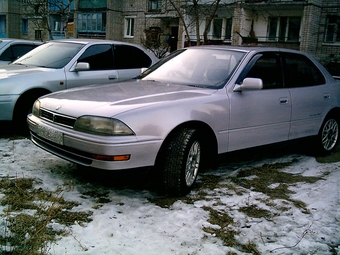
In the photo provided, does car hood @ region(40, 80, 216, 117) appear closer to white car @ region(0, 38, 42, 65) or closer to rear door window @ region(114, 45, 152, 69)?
rear door window @ region(114, 45, 152, 69)

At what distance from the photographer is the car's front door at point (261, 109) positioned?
4.45 meters

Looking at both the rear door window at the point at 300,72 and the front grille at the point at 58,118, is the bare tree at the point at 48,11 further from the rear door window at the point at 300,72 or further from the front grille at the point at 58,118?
the front grille at the point at 58,118

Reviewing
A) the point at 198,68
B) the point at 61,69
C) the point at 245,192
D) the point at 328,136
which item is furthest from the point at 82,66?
the point at 328,136

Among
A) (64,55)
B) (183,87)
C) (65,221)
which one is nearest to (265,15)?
(64,55)

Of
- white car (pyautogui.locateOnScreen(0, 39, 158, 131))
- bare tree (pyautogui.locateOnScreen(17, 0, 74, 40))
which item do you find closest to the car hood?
white car (pyautogui.locateOnScreen(0, 39, 158, 131))

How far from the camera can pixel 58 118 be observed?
13.0 ft

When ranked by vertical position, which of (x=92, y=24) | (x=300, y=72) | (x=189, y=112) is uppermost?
(x=92, y=24)

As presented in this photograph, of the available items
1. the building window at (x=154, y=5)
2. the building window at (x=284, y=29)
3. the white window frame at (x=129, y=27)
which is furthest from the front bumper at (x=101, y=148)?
the white window frame at (x=129, y=27)

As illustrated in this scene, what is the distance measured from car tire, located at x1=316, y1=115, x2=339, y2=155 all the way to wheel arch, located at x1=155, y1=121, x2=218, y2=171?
2.20m

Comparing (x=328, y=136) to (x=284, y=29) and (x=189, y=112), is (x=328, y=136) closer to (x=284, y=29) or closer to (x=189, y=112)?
(x=189, y=112)

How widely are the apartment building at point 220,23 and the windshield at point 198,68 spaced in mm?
11641

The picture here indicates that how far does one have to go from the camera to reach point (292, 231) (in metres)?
3.30

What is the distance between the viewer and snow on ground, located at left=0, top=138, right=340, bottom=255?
115 inches

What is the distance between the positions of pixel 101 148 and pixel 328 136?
3941 mm
